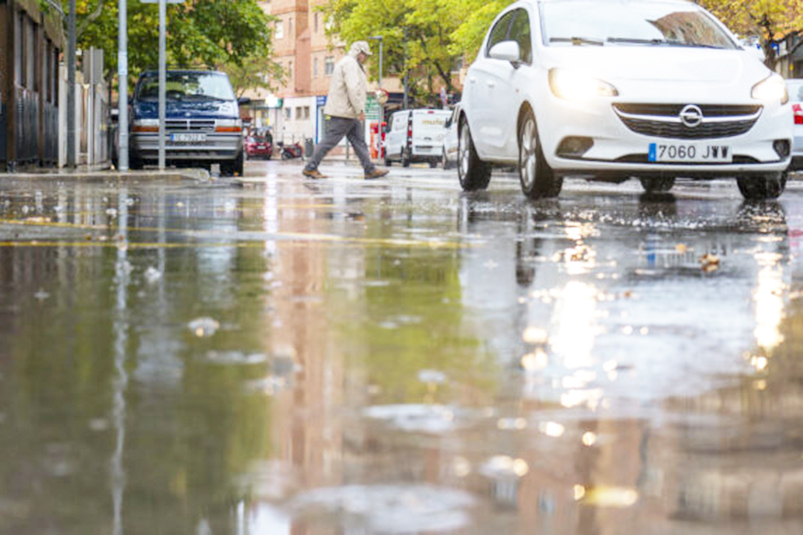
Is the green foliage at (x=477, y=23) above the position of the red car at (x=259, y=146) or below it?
above

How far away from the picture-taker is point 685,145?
13.1 meters

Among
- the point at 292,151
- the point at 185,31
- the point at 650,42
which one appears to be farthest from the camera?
the point at 292,151

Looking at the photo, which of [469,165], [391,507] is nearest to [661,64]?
[469,165]

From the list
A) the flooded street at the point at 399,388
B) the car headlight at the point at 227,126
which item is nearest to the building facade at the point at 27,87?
the car headlight at the point at 227,126

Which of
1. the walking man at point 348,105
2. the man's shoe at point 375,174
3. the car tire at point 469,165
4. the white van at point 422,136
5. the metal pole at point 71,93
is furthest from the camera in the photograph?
the white van at point 422,136

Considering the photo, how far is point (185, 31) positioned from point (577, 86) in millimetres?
36100

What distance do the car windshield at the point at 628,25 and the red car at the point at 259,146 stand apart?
74195 millimetres

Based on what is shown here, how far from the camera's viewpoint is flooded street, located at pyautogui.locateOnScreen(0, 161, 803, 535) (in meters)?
2.96

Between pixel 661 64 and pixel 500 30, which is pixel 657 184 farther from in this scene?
pixel 661 64

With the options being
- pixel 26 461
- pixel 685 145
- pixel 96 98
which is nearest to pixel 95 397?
pixel 26 461

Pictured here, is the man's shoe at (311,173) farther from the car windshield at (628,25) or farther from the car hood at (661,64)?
the car hood at (661,64)

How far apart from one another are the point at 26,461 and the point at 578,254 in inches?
208

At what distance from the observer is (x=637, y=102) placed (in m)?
12.9

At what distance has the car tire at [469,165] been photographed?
54.3 ft
